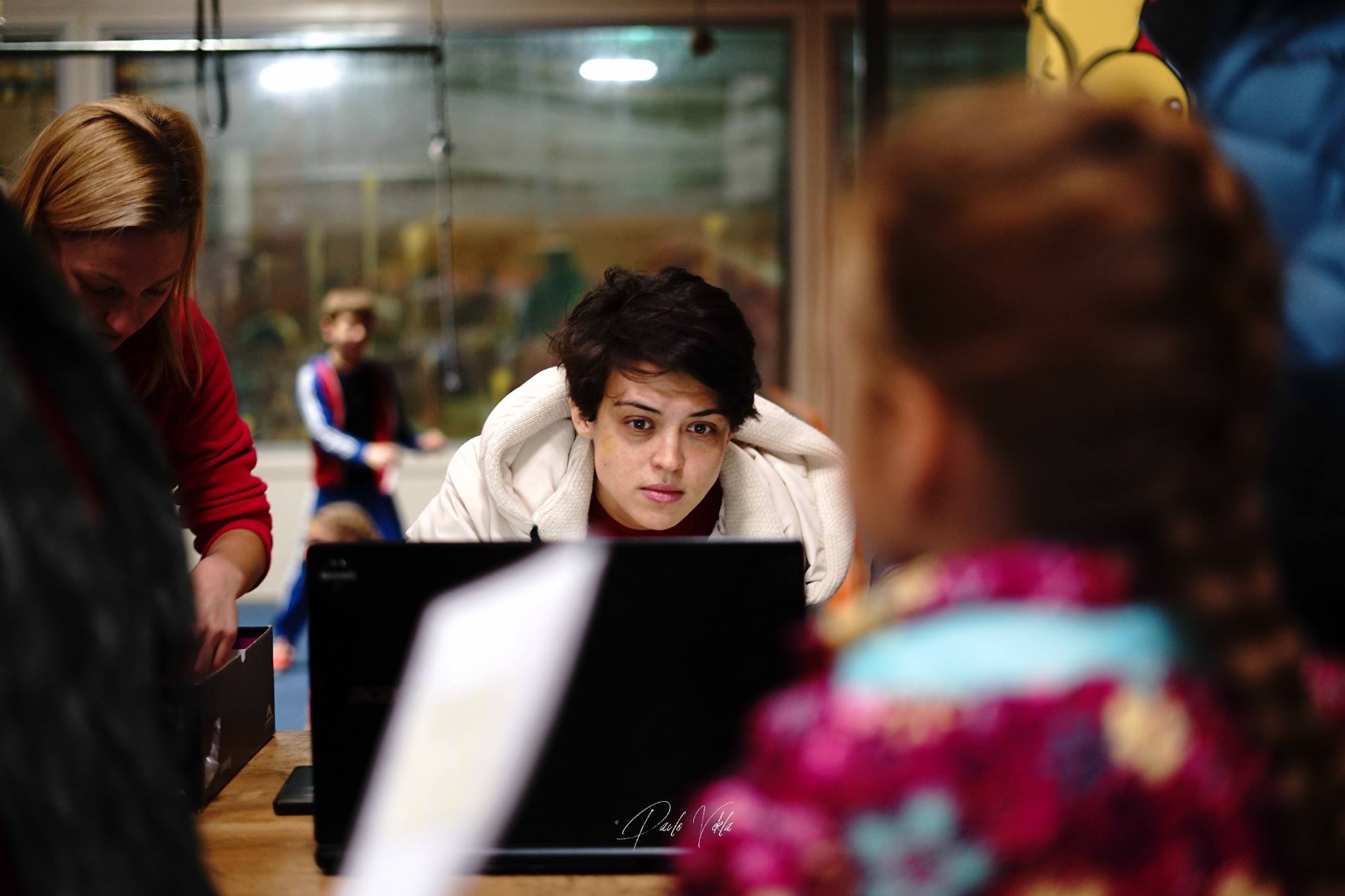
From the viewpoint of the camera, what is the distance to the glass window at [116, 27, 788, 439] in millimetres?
5184

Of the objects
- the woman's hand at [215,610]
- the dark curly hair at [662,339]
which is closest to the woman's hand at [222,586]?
the woman's hand at [215,610]

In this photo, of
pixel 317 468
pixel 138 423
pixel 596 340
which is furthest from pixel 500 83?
pixel 138 423

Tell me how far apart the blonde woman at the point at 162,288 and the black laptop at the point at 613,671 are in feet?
0.90

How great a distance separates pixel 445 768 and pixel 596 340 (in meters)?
1.06

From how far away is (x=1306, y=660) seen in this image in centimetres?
67

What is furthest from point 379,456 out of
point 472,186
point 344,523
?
point 472,186

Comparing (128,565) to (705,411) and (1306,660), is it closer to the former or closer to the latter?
(1306,660)

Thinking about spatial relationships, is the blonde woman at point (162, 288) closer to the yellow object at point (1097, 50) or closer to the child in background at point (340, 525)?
the yellow object at point (1097, 50)

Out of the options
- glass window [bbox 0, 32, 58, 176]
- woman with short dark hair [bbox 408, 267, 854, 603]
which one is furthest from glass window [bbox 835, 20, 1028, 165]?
woman with short dark hair [bbox 408, 267, 854, 603]

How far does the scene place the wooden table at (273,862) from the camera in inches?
40.8

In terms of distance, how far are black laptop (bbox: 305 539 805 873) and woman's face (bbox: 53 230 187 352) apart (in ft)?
1.79

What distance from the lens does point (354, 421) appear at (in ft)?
15.1

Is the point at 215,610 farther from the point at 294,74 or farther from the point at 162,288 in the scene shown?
the point at 294,74

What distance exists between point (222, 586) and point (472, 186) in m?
4.07
